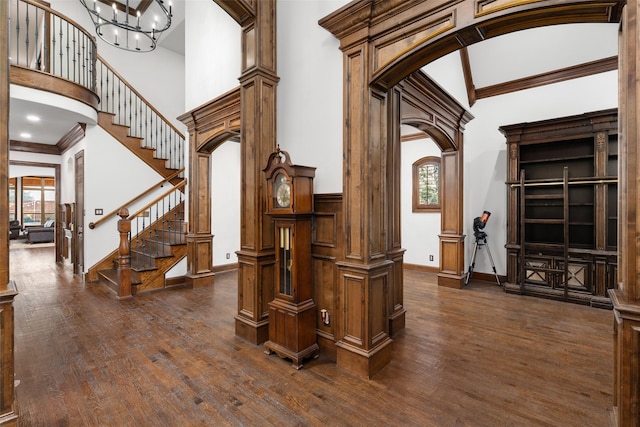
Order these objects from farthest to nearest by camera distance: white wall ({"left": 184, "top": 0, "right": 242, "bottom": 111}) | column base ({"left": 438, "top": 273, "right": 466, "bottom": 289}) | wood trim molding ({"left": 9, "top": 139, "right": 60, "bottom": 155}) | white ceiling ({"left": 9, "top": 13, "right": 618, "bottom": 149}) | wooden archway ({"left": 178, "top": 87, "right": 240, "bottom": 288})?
wood trim molding ({"left": 9, "top": 139, "right": 60, "bottom": 155}), wooden archway ({"left": 178, "top": 87, "right": 240, "bottom": 288}), column base ({"left": 438, "top": 273, "right": 466, "bottom": 289}), white wall ({"left": 184, "top": 0, "right": 242, "bottom": 111}), white ceiling ({"left": 9, "top": 13, "right": 618, "bottom": 149})

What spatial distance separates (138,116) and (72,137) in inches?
57.3

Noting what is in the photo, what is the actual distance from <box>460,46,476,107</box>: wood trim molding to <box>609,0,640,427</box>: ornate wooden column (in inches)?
168

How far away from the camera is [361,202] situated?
2.56 m

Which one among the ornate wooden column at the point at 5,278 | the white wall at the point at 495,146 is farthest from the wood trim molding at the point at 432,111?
the ornate wooden column at the point at 5,278

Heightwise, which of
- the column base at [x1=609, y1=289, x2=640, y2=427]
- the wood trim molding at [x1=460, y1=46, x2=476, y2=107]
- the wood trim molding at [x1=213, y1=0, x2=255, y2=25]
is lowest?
the column base at [x1=609, y1=289, x2=640, y2=427]

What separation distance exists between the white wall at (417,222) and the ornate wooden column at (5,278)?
631 centimetres

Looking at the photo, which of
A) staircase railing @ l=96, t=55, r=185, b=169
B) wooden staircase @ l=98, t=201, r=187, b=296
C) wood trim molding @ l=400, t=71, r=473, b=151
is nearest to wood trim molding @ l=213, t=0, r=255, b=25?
wood trim molding @ l=400, t=71, r=473, b=151

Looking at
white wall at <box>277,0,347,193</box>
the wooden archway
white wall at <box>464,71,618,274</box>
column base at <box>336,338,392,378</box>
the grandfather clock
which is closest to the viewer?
column base at <box>336,338,392,378</box>

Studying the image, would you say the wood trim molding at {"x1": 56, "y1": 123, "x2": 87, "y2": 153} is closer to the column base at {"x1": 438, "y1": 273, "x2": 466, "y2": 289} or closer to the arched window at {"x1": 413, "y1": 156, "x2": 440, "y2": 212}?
the arched window at {"x1": 413, "y1": 156, "x2": 440, "y2": 212}

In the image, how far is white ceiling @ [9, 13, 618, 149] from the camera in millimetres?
4500

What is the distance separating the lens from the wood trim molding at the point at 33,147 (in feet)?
24.1

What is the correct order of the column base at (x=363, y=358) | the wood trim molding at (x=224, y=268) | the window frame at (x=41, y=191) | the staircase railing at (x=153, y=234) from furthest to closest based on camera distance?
the window frame at (x=41, y=191), the wood trim molding at (x=224, y=268), the staircase railing at (x=153, y=234), the column base at (x=363, y=358)

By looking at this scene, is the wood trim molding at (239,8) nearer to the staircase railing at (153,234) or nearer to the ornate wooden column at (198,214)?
the ornate wooden column at (198,214)

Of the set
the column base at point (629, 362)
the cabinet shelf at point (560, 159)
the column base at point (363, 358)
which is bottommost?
the column base at point (363, 358)
